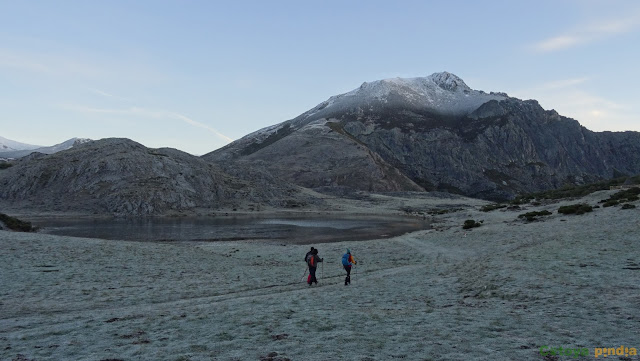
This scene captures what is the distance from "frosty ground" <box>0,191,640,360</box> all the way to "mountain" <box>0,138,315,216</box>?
6756 cm

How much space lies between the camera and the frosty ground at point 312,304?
9.40m

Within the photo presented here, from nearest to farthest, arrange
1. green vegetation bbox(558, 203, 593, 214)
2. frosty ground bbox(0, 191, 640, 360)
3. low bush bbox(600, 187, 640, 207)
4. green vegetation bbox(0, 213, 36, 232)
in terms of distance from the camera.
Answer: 1. frosty ground bbox(0, 191, 640, 360)
2. green vegetation bbox(558, 203, 593, 214)
3. low bush bbox(600, 187, 640, 207)
4. green vegetation bbox(0, 213, 36, 232)

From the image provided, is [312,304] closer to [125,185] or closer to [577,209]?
[577,209]

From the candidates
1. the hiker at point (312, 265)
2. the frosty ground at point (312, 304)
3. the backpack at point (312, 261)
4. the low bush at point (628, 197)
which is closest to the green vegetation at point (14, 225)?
the frosty ground at point (312, 304)

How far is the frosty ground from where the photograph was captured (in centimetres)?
940

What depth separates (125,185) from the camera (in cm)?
9894

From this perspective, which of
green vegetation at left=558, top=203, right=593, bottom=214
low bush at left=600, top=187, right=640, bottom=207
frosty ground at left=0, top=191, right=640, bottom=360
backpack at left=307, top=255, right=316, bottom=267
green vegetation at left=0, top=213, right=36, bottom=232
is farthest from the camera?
green vegetation at left=0, top=213, right=36, bottom=232

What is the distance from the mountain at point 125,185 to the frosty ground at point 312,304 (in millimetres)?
67559

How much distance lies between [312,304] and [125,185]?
9738cm

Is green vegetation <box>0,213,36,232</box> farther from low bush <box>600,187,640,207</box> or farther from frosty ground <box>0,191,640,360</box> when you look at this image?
low bush <box>600,187,640,207</box>

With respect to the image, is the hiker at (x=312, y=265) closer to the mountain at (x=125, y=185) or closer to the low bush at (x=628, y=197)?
the low bush at (x=628, y=197)

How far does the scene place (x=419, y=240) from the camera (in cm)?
4469

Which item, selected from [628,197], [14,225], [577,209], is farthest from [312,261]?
[628,197]

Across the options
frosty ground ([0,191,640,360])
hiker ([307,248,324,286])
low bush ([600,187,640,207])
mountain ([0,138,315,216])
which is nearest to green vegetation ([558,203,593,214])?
low bush ([600,187,640,207])
